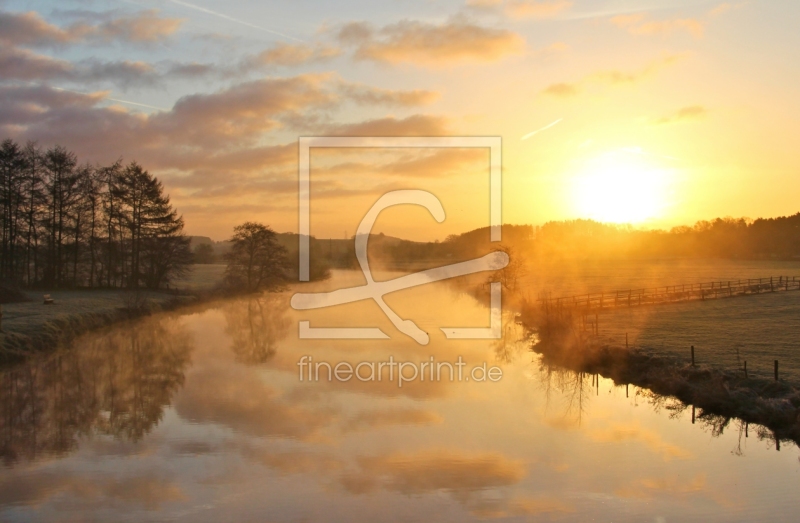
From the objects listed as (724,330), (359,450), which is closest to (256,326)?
(359,450)

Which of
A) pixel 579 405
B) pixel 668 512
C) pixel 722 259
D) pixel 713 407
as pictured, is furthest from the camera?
pixel 722 259

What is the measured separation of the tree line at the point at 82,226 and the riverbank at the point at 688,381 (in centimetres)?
3117

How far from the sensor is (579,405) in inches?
751

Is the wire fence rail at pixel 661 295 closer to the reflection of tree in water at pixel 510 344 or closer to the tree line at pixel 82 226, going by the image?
the reflection of tree in water at pixel 510 344

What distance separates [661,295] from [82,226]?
42.0 meters

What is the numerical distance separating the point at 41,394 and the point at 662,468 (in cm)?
1749

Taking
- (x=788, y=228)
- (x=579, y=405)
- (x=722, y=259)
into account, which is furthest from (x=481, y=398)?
(x=788, y=228)

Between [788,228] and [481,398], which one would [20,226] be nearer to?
[481,398]

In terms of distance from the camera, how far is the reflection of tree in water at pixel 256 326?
28516 mm

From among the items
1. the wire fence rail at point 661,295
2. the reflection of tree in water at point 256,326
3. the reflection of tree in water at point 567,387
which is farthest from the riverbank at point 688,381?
the reflection of tree in water at point 256,326

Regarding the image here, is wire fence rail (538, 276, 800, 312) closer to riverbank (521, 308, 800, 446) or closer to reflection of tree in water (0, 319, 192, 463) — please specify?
riverbank (521, 308, 800, 446)

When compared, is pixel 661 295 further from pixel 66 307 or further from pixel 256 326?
pixel 66 307

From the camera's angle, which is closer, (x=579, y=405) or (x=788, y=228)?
(x=579, y=405)

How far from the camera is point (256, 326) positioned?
124 feet
